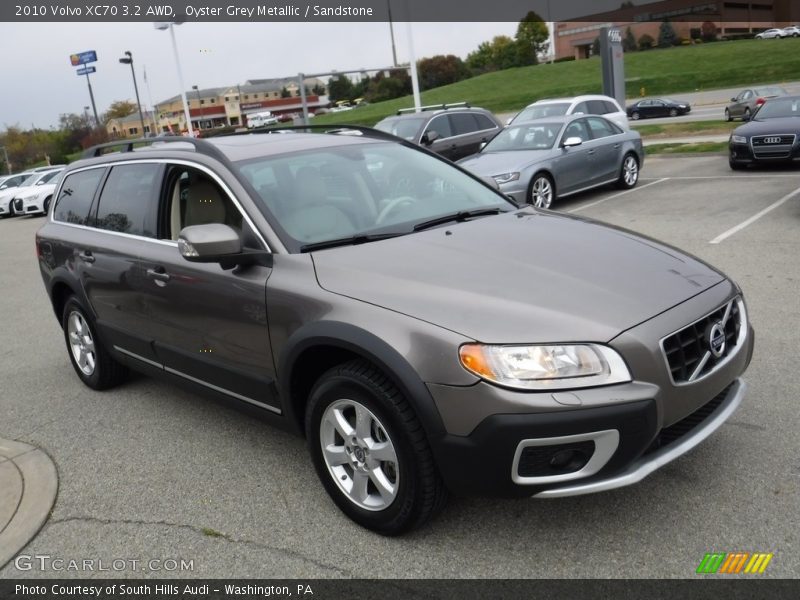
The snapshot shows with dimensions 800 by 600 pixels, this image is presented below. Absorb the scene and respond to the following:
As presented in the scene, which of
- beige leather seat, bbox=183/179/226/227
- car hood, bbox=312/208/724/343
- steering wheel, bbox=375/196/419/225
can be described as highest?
beige leather seat, bbox=183/179/226/227

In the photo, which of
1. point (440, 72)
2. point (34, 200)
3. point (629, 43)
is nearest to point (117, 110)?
point (440, 72)

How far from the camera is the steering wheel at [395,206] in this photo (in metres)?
3.83

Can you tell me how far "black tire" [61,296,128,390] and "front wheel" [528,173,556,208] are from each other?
7.34m

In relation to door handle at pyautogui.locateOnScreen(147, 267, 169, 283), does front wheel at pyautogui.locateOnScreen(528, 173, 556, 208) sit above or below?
below

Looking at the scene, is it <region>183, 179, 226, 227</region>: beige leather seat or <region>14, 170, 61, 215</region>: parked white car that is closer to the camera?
<region>183, 179, 226, 227</region>: beige leather seat

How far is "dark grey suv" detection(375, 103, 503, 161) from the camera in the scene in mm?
15539

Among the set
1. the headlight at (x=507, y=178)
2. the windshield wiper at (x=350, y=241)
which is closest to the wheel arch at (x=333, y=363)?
the windshield wiper at (x=350, y=241)

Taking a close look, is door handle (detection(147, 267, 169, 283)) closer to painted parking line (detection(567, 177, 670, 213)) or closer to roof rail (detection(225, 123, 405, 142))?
roof rail (detection(225, 123, 405, 142))

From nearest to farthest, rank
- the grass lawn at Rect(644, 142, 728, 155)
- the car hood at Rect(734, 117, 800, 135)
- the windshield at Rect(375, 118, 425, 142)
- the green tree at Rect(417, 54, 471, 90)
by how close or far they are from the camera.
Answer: the car hood at Rect(734, 117, 800, 135), the windshield at Rect(375, 118, 425, 142), the grass lawn at Rect(644, 142, 728, 155), the green tree at Rect(417, 54, 471, 90)

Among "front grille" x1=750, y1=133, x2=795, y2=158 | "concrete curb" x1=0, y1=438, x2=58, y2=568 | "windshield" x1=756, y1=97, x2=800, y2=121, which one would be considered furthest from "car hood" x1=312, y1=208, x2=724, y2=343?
"windshield" x1=756, y1=97, x2=800, y2=121

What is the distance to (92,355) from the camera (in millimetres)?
5422

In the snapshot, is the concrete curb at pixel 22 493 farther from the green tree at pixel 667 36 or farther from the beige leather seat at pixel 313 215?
the green tree at pixel 667 36

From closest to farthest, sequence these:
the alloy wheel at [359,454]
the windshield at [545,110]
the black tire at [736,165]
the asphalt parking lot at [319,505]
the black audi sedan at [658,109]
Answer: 1. the asphalt parking lot at [319,505]
2. the alloy wheel at [359,454]
3. the black tire at [736,165]
4. the windshield at [545,110]
5. the black audi sedan at [658,109]

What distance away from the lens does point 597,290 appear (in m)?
3.00
